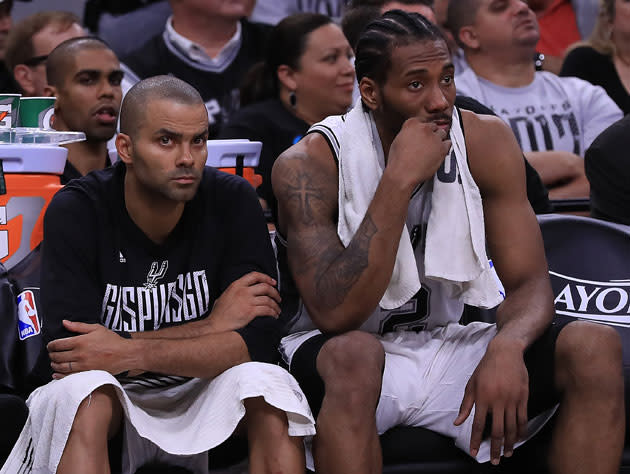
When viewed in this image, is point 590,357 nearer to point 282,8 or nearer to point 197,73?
point 197,73

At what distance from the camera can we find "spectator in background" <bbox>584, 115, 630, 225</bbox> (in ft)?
11.5

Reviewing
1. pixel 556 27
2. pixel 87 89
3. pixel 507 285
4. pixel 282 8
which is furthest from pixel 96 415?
pixel 556 27

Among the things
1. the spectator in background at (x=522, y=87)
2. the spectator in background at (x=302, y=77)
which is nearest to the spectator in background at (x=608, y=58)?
the spectator in background at (x=522, y=87)

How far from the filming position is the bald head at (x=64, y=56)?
4.09 m

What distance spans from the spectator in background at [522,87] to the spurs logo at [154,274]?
2.17 metres

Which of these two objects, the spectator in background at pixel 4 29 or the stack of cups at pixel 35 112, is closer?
the stack of cups at pixel 35 112

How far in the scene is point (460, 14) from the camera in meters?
4.99

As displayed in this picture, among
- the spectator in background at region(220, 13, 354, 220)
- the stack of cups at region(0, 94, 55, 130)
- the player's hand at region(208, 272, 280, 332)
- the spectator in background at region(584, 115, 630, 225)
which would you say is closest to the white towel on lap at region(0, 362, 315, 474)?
the player's hand at region(208, 272, 280, 332)

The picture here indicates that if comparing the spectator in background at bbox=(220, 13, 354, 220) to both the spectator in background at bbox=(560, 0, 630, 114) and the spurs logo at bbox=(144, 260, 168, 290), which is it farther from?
the spurs logo at bbox=(144, 260, 168, 290)

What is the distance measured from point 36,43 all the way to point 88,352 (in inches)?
91.5

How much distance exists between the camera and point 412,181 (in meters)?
2.81

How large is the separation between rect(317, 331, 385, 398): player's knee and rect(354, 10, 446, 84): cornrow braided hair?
697mm

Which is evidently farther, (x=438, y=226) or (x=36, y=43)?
(x=36, y=43)

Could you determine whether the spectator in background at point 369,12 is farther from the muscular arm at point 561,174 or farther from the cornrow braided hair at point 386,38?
the cornrow braided hair at point 386,38
